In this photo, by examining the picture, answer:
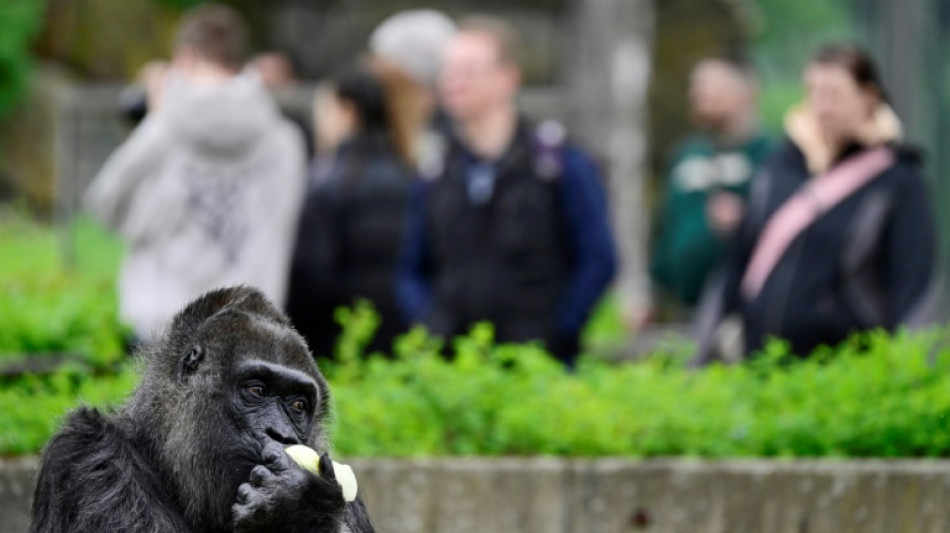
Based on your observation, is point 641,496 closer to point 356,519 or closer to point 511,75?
point 356,519

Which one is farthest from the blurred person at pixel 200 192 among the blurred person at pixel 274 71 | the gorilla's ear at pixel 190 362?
the blurred person at pixel 274 71

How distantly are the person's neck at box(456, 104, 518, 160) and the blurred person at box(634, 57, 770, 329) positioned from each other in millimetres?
2799

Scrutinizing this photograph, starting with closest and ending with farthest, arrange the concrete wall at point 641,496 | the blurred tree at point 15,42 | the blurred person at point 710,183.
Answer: the concrete wall at point 641,496 < the blurred person at point 710,183 < the blurred tree at point 15,42

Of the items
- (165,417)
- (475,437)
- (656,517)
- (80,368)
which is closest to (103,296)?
(80,368)

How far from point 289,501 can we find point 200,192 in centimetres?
488

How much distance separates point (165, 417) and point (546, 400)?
2385 millimetres

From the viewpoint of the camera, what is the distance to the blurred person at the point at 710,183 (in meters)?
11.8

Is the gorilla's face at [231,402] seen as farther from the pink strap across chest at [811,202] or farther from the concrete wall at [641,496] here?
the pink strap across chest at [811,202]

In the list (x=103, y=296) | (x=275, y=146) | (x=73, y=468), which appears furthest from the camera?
(x=103, y=296)

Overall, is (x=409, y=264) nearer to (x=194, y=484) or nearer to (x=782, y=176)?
(x=782, y=176)

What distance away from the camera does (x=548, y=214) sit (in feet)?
29.2

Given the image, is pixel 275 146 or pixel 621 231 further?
pixel 621 231

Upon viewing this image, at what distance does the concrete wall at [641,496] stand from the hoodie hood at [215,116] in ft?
9.00

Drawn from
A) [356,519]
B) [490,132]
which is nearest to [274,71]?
[490,132]
